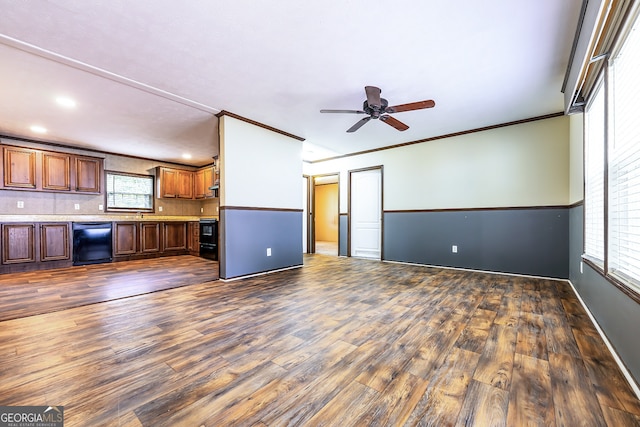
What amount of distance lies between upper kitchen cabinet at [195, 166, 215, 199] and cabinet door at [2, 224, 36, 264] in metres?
2.94

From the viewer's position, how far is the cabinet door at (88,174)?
511 cm

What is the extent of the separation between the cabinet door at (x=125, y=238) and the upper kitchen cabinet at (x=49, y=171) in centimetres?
84

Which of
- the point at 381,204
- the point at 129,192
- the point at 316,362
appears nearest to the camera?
the point at 316,362

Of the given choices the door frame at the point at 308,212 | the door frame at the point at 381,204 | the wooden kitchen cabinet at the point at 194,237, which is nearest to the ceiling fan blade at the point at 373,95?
the door frame at the point at 381,204

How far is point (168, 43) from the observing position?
2225mm

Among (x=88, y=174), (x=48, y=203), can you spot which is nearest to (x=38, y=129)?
(x=88, y=174)

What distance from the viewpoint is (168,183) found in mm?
6277

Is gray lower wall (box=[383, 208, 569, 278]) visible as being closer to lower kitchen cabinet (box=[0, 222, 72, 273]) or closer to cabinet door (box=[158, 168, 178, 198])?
cabinet door (box=[158, 168, 178, 198])

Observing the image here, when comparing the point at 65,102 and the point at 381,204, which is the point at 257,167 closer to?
the point at 65,102

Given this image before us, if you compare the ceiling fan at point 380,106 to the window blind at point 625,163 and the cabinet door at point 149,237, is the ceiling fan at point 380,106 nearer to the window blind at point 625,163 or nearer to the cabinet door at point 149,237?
the window blind at point 625,163

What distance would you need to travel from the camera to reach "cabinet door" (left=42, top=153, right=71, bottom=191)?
4738 millimetres

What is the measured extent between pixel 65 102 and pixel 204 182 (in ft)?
10.8

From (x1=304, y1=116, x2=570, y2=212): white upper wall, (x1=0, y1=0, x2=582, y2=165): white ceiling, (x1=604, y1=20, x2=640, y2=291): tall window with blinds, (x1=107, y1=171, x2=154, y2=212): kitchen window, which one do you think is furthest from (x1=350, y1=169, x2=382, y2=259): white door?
(x1=107, y1=171, x2=154, y2=212): kitchen window

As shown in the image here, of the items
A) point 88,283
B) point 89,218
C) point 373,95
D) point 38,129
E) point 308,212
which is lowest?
point 88,283
